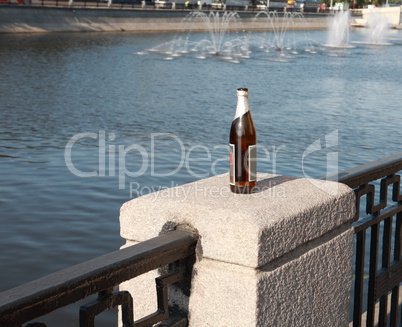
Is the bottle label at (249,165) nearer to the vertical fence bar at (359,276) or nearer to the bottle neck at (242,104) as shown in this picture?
the bottle neck at (242,104)

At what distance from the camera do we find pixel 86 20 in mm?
49688

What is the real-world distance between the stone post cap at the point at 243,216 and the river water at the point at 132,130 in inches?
185

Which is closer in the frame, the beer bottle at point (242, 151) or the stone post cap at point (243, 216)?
the stone post cap at point (243, 216)

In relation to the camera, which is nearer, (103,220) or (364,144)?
(103,220)

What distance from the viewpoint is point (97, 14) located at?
5066 cm

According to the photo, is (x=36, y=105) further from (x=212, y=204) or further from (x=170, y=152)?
(x=212, y=204)

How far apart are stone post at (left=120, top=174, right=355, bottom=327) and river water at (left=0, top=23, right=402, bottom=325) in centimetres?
469

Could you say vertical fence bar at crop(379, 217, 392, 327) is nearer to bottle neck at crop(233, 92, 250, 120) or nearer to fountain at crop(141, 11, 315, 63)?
bottle neck at crop(233, 92, 250, 120)

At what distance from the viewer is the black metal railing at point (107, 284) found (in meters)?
1.68

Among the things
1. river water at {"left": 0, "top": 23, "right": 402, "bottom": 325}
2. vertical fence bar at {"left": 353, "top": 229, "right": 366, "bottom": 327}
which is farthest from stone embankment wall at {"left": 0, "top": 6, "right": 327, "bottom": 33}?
vertical fence bar at {"left": 353, "top": 229, "right": 366, "bottom": 327}

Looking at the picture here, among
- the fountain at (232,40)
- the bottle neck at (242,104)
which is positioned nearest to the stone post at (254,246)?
the bottle neck at (242,104)

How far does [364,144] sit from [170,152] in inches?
175

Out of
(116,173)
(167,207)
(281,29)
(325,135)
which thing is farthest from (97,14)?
(167,207)

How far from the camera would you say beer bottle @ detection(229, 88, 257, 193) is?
2.68 metres
